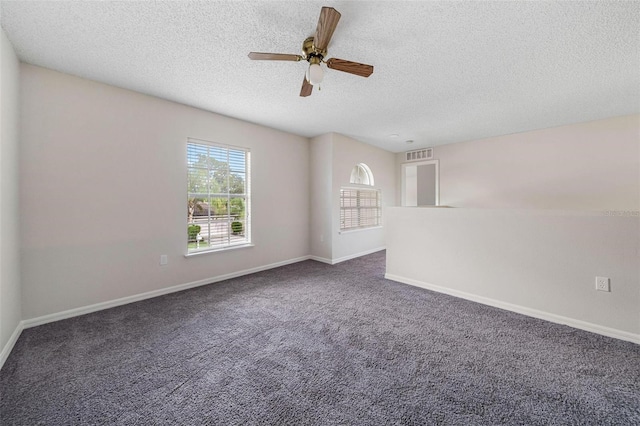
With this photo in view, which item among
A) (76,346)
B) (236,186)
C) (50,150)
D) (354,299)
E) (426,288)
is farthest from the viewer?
(236,186)

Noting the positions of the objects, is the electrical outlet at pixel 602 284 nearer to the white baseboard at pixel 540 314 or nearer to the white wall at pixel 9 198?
the white baseboard at pixel 540 314

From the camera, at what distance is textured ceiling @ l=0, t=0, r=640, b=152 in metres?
1.69

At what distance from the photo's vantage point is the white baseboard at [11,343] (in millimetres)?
1794

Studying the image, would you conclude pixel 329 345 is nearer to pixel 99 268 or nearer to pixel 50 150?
pixel 99 268

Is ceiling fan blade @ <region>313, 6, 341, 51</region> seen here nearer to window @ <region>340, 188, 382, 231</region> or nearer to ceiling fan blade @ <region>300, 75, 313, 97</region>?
ceiling fan blade @ <region>300, 75, 313, 97</region>

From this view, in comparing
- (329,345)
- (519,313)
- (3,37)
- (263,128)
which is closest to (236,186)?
(263,128)

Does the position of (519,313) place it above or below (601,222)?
below

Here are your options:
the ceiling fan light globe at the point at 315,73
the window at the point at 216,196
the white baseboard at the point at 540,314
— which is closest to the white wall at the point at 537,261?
the white baseboard at the point at 540,314

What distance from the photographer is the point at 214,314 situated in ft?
8.45

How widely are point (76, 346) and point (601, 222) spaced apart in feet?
15.8

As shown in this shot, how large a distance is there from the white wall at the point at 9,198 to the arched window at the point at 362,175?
15.6 ft

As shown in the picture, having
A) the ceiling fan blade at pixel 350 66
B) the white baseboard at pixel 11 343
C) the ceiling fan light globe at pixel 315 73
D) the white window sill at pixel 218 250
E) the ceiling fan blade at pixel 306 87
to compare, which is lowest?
the white baseboard at pixel 11 343

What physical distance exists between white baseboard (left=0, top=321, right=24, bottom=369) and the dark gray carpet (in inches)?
1.5

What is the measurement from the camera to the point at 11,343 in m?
1.97
